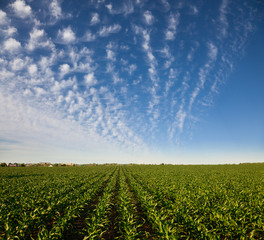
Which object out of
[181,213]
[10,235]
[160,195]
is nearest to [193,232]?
[181,213]

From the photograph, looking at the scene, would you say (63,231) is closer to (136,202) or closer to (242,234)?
(136,202)

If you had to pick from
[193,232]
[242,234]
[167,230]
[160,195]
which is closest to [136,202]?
[160,195]

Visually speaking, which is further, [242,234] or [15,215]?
[15,215]

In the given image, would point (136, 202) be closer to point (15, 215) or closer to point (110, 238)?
point (110, 238)

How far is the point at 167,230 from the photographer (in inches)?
252

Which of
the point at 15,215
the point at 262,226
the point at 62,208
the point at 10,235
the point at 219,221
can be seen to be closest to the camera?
the point at 10,235

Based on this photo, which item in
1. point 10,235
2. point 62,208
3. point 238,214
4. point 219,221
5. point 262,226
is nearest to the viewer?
point 10,235

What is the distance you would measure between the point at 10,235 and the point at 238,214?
12.5 m

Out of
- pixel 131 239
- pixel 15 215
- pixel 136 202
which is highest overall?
pixel 131 239

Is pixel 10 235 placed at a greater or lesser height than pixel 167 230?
lesser

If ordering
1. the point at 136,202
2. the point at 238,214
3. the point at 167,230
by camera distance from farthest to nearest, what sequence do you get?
the point at 136,202
the point at 238,214
the point at 167,230

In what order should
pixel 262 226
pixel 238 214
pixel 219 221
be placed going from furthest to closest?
pixel 238 214 < pixel 219 221 < pixel 262 226

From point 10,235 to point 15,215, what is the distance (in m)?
3.63

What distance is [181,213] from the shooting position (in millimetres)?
9008
